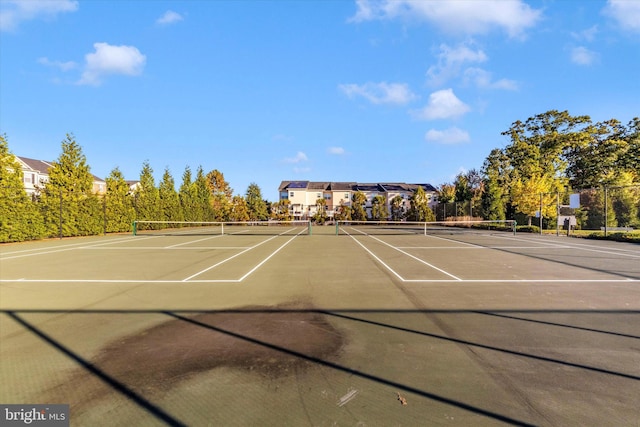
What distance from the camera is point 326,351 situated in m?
3.95

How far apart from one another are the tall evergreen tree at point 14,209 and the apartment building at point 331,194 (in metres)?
53.7

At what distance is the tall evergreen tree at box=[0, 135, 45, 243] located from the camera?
60.5 ft

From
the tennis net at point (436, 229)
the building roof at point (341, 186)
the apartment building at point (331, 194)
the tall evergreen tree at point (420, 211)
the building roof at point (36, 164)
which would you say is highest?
the building roof at point (36, 164)

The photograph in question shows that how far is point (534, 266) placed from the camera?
10414 millimetres

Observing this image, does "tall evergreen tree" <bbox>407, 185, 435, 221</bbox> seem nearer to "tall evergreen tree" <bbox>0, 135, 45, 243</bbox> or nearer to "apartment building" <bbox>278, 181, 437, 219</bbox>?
"apartment building" <bbox>278, 181, 437, 219</bbox>

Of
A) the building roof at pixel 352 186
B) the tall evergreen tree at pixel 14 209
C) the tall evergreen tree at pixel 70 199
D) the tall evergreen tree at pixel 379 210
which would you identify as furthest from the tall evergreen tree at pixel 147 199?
the building roof at pixel 352 186

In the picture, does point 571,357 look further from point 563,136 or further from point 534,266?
point 563,136

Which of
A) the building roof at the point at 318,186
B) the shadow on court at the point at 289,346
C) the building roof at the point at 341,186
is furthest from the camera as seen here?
the building roof at the point at 318,186

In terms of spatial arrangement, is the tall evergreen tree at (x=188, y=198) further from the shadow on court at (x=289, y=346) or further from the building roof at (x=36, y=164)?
the shadow on court at (x=289, y=346)

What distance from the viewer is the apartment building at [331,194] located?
7462 cm

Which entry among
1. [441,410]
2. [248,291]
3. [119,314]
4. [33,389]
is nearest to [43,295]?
[119,314]

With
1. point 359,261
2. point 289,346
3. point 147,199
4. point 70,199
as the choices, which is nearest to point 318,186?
point 147,199

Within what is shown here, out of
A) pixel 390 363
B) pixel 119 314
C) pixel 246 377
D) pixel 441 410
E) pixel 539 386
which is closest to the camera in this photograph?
pixel 441 410

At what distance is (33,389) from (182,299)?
10.9ft
